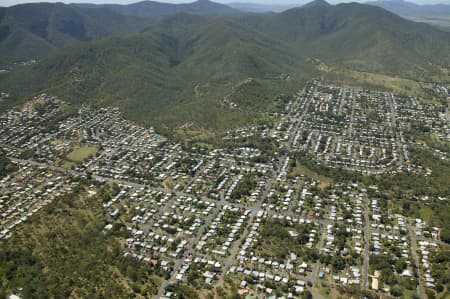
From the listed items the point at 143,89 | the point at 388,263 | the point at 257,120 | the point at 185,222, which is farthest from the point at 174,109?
the point at 388,263

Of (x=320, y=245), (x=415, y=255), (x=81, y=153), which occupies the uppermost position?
(x=81, y=153)

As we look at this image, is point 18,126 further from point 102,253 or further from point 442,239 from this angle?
point 442,239

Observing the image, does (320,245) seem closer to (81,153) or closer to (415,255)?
(415,255)

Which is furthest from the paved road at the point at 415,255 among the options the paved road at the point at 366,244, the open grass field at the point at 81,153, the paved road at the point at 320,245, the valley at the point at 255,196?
the open grass field at the point at 81,153

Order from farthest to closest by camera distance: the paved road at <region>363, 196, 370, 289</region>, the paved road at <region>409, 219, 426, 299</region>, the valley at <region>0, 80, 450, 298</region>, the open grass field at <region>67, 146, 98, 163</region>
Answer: the open grass field at <region>67, 146, 98, 163</region> < the valley at <region>0, 80, 450, 298</region> < the paved road at <region>363, 196, 370, 289</region> < the paved road at <region>409, 219, 426, 299</region>

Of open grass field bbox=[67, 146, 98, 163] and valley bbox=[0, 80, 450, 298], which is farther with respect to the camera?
open grass field bbox=[67, 146, 98, 163]

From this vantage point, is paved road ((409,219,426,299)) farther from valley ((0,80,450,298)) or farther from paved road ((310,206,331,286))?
paved road ((310,206,331,286))

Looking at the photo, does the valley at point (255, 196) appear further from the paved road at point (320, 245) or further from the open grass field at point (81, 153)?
the open grass field at point (81, 153)

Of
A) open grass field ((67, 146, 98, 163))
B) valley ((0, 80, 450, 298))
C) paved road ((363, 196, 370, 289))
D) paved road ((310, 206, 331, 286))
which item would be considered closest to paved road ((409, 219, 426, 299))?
valley ((0, 80, 450, 298))

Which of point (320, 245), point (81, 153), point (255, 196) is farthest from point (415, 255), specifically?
point (81, 153)
